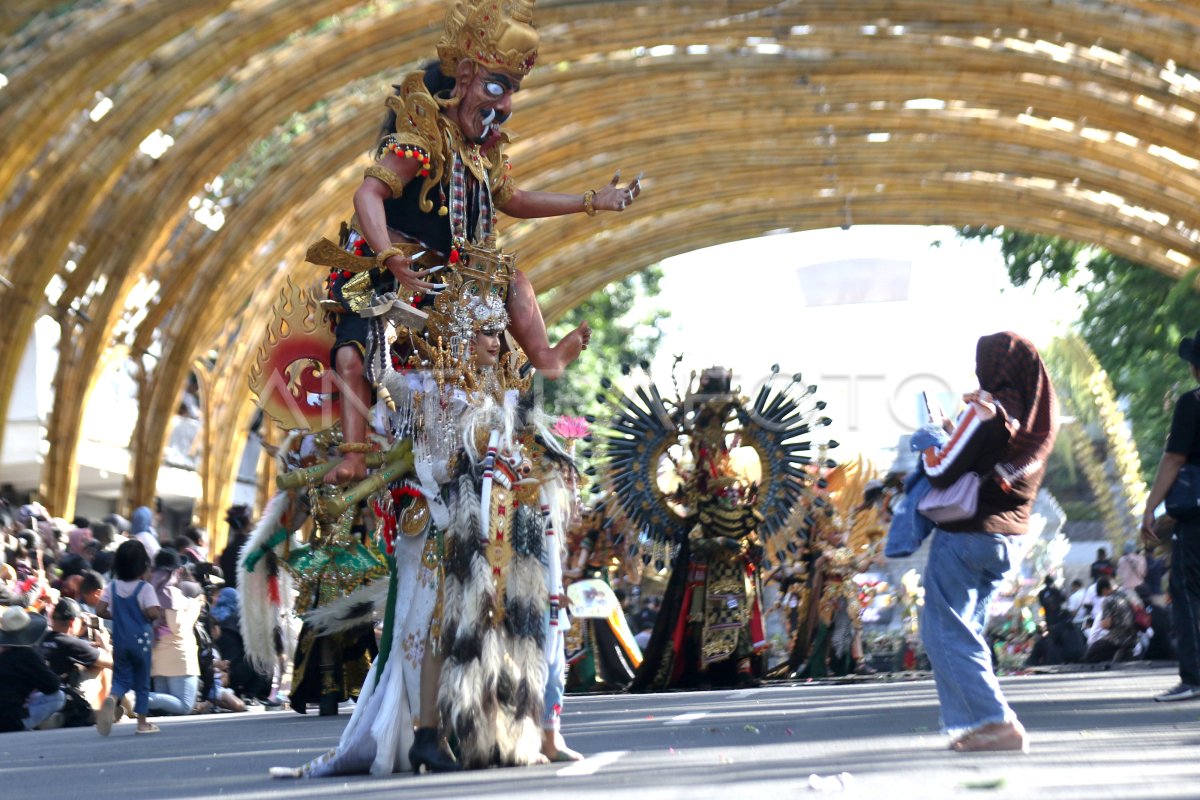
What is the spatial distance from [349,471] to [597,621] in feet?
36.6

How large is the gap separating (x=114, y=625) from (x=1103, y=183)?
77.8 ft

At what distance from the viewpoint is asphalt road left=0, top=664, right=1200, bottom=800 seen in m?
5.88

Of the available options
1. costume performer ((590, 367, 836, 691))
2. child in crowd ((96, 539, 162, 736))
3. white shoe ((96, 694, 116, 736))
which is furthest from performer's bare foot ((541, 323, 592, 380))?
costume performer ((590, 367, 836, 691))

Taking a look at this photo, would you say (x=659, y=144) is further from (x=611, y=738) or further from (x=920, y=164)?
A: (x=611, y=738)

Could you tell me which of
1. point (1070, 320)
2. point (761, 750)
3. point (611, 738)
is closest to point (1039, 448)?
point (761, 750)

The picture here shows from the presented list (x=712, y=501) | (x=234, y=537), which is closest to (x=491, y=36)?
(x=234, y=537)

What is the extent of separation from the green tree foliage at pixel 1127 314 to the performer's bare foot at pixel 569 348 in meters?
21.4

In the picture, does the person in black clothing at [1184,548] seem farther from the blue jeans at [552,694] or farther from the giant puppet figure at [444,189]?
the blue jeans at [552,694]

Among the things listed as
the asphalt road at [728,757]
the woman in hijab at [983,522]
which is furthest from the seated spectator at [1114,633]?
the woman in hijab at [983,522]

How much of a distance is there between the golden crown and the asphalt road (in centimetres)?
267

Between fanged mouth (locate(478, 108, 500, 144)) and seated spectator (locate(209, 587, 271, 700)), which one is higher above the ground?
fanged mouth (locate(478, 108, 500, 144))

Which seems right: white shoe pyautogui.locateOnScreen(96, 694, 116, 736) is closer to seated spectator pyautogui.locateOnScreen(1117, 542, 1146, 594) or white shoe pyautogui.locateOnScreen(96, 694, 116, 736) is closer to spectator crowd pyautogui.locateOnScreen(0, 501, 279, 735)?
spectator crowd pyautogui.locateOnScreen(0, 501, 279, 735)

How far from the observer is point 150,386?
31.7m

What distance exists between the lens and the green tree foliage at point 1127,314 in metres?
30.8
